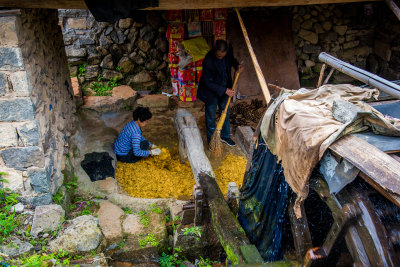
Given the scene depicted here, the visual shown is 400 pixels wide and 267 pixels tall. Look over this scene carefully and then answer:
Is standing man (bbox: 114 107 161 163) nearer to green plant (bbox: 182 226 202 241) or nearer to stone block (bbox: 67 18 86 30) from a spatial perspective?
green plant (bbox: 182 226 202 241)

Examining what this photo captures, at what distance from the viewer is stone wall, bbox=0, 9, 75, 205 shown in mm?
3232

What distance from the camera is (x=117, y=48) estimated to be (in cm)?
696

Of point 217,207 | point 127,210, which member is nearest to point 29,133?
point 127,210

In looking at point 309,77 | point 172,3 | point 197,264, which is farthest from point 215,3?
point 309,77

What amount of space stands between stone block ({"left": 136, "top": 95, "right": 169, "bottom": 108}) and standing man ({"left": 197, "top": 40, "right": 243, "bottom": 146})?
115 cm

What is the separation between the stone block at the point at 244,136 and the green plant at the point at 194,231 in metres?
2.12

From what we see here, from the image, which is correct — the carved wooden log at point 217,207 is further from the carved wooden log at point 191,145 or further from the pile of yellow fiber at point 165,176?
the pile of yellow fiber at point 165,176

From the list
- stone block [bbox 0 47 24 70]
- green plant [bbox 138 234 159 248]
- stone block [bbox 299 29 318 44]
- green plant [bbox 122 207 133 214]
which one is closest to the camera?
stone block [bbox 0 47 24 70]

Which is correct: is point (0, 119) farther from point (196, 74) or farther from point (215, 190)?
point (196, 74)

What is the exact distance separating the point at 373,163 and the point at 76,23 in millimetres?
6690

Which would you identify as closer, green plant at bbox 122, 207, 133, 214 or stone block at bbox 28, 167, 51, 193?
stone block at bbox 28, 167, 51, 193


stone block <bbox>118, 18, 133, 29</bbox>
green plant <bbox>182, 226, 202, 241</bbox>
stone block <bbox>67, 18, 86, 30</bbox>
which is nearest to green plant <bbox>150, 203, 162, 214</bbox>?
green plant <bbox>182, 226, 202, 241</bbox>

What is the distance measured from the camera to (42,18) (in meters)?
4.26

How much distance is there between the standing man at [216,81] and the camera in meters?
5.29
